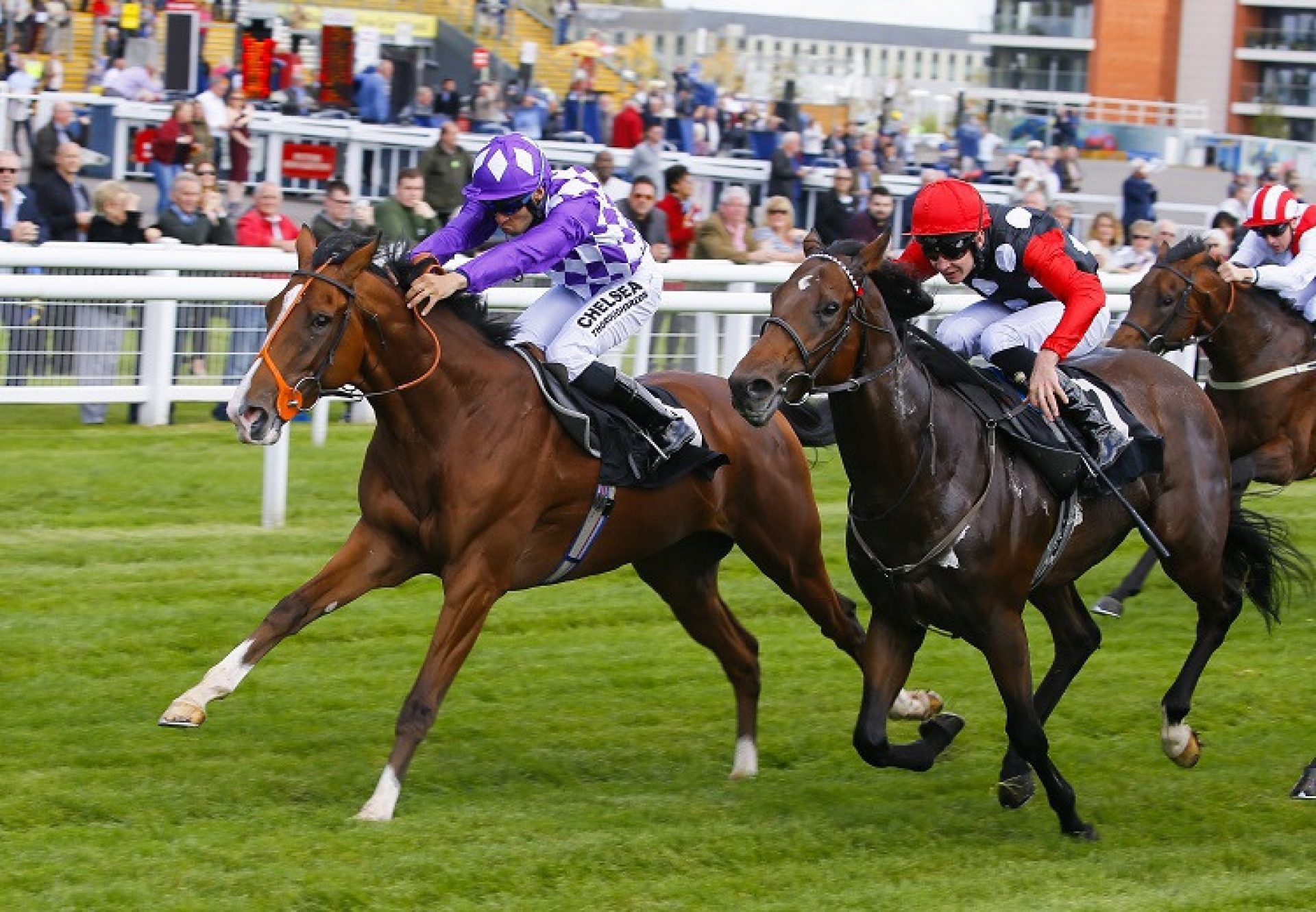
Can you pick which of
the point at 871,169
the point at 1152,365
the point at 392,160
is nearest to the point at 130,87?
the point at 392,160

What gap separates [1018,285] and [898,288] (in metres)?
0.82

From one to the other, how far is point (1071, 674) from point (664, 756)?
1287mm

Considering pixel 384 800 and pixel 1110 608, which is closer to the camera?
pixel 384 800

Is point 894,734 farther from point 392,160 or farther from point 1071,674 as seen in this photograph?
point 392,160

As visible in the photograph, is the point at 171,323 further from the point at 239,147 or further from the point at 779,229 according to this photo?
the point at 239,147

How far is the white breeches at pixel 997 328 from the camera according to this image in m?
5.72

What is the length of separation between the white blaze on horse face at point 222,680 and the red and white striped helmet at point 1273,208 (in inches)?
190

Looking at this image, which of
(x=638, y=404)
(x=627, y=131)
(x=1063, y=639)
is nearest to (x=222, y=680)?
(x=638, y=404)

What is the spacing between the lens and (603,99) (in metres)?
20.7

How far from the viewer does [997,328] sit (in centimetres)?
575

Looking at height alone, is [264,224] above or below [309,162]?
below

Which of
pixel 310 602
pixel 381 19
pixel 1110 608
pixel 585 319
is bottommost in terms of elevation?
pixel 1110 608

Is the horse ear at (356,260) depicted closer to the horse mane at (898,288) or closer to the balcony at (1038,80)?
the horse mane at (898,288)

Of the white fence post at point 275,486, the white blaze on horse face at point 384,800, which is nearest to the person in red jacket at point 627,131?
the white fence post at point 275,486
